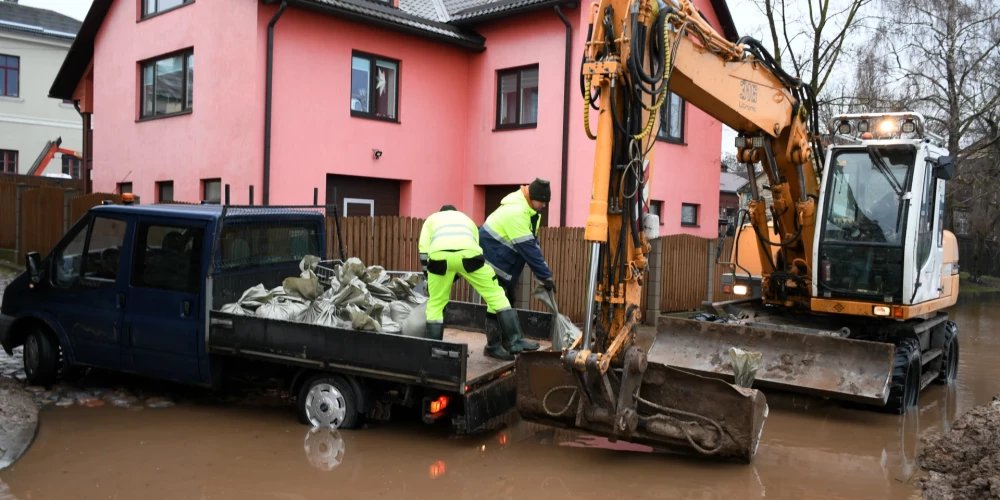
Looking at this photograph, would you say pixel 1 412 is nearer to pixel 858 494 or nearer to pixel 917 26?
pixel 858 494

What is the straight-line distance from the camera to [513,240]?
6984 mm

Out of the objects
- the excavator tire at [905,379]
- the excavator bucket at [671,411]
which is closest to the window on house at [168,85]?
the excavator bucket at [671,411]

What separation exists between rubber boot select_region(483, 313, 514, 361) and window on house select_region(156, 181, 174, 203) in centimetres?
1239

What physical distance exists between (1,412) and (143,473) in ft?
5.90

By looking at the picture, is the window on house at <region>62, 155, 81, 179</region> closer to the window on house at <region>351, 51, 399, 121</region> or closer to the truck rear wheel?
the window on house at <region>351, 51, 399, 121</region>

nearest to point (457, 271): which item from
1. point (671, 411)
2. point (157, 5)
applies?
point (671, 411)

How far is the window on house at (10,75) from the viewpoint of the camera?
33.0 m

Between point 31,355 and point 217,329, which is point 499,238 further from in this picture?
point 31,355

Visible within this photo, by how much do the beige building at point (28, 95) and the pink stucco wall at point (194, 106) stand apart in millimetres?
16460

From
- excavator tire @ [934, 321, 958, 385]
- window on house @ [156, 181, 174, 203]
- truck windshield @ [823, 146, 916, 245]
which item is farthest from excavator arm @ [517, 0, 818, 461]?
window on house @ [156, 181, 174, 203]

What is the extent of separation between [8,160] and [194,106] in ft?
71.9

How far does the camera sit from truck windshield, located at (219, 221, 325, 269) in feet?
23.5

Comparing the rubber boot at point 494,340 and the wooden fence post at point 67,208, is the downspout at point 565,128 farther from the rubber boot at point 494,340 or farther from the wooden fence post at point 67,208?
the wooden fence post at point 67,208

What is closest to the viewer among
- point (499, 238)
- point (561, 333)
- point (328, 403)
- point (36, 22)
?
point (328, 403)
